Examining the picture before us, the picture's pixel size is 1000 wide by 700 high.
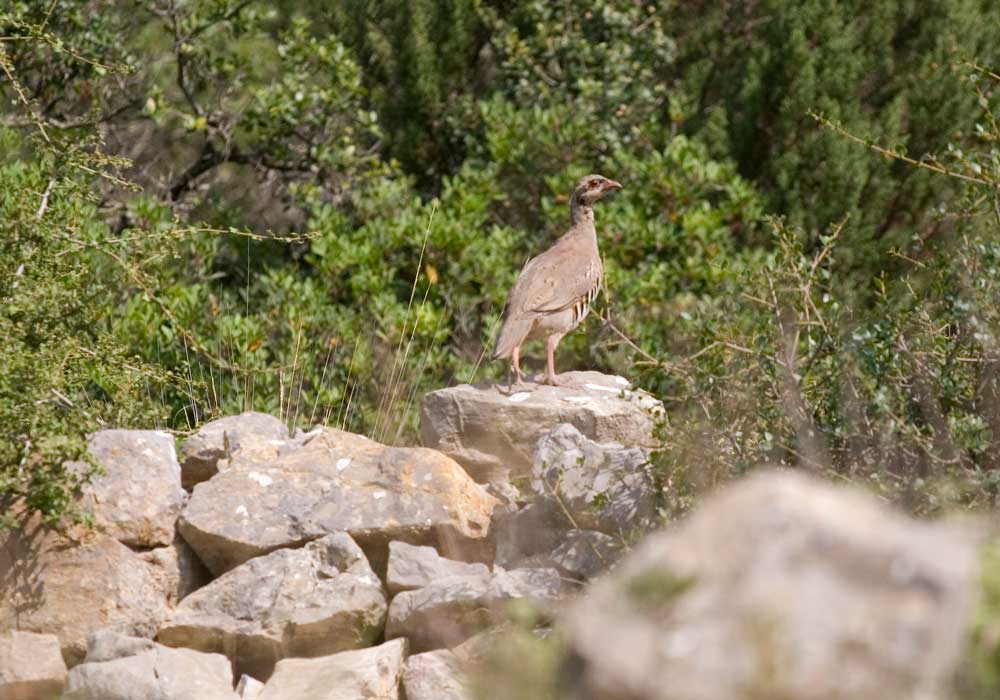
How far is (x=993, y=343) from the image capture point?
17.4 feet

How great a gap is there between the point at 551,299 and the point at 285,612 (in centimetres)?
297

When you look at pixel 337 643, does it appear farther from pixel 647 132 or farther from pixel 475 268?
pixel 647 132

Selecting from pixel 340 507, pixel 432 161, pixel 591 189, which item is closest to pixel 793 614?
pixel 340 507

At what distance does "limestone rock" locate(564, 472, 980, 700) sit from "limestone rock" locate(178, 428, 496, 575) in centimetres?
433

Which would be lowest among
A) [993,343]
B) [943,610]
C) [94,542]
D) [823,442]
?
[94,542]

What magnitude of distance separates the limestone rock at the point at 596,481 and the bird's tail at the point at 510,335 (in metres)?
1.55

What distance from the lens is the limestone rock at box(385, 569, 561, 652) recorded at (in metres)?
5.57

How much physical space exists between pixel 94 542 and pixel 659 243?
5.97 meters

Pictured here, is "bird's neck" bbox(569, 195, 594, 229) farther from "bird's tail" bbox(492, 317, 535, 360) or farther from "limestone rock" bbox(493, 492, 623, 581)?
"limestone rock" bbox(493, 492, 623, 581)

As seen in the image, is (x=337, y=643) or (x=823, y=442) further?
(x=337, y=643)

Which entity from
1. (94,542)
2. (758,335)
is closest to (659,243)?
(758,335)

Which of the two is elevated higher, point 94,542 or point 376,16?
point 376,16

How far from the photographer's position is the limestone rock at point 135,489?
620cm

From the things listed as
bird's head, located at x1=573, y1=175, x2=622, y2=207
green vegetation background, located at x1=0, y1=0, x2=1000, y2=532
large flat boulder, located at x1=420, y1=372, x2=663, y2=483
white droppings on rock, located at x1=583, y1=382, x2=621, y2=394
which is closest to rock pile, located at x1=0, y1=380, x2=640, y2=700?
large flat boulder, located at x1=420, y1=372, x2=663, y2=483
